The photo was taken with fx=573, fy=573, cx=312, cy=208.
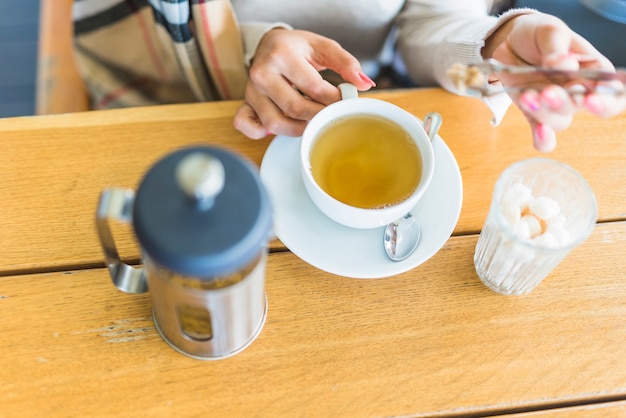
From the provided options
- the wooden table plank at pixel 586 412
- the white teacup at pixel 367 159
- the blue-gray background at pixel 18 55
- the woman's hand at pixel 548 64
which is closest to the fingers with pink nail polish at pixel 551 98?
the woman's hand at pixel 548 64

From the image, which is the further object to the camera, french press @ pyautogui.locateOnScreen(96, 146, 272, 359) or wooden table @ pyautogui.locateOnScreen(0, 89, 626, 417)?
wooden table @ pyautogui.locateOnScreen(0, 89, 626, 417)

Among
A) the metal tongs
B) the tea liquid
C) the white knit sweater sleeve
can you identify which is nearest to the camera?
the metal tongs

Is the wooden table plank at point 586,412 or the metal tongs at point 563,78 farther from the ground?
the metal tongs at point 563,78

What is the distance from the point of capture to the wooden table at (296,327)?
0.56 meters

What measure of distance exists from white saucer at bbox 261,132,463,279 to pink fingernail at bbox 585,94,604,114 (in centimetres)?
16

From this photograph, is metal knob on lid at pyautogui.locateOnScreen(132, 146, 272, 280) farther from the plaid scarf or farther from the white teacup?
the plaid scarf

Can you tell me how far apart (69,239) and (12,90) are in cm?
103

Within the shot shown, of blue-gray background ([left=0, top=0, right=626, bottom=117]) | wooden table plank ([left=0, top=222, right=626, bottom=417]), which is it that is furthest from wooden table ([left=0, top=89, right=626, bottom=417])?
blue-gray background ([left=0, top=0, right=626, bottom=117])

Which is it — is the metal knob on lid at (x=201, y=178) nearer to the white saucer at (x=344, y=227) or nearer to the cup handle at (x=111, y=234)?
the cup handle at (x=111, y=234)

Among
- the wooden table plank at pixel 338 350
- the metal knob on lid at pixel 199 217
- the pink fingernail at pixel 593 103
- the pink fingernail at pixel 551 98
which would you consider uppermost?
the pink fingernail at pixel 593 103

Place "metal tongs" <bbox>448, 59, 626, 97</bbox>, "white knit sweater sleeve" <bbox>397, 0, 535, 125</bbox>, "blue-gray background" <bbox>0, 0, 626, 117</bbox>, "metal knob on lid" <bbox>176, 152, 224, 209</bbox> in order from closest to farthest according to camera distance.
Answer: "metal knob on lid" <bbox>176, 152, 224, 209</bbox>
"metal tongs" <bbox>448, 59, 626, 97</bbox>
"white knit sweater sleeve" <bbox>397, 0, 535, 125</bbox>
"blue-gray background" <bbox>0, 0, 626, 117</bbox>

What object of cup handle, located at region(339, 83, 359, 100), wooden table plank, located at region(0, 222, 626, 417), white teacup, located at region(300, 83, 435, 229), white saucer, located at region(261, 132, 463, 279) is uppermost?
cup handle, located at region(339, 83, 359, 100)

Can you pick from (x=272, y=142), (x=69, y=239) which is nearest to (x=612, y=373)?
(x=272, y=142)

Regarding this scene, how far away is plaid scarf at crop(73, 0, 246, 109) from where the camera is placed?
0.78m
